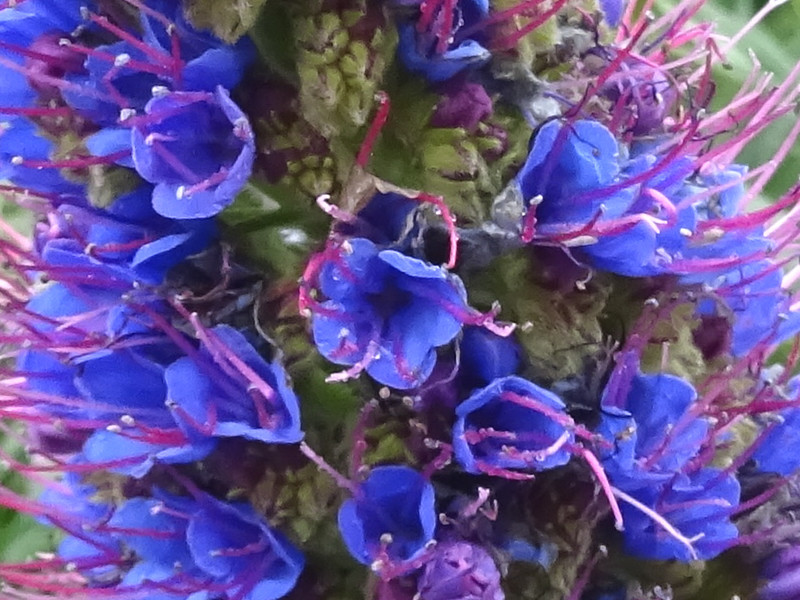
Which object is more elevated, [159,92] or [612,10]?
[612,10]

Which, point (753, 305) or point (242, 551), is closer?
point (242, 551)

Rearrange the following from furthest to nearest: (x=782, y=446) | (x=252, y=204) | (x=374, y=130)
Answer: (x=782, y=446)
(x=252, y=204)
(x=374, y=130)

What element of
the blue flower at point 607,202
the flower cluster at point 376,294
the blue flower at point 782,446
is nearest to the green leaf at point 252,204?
the flower cluster at point 376,294

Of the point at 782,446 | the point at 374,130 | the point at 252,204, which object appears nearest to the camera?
the point at 374,130

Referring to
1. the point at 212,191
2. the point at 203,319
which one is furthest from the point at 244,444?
the point at 212,191

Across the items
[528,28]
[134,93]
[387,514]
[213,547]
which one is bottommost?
[213,547]

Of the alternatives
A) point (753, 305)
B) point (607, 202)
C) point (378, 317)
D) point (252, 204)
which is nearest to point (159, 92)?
point (252, 204)

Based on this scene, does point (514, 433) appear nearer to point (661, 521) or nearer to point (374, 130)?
point (661, 521)

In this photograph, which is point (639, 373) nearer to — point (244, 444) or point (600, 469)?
point (600, 469)
